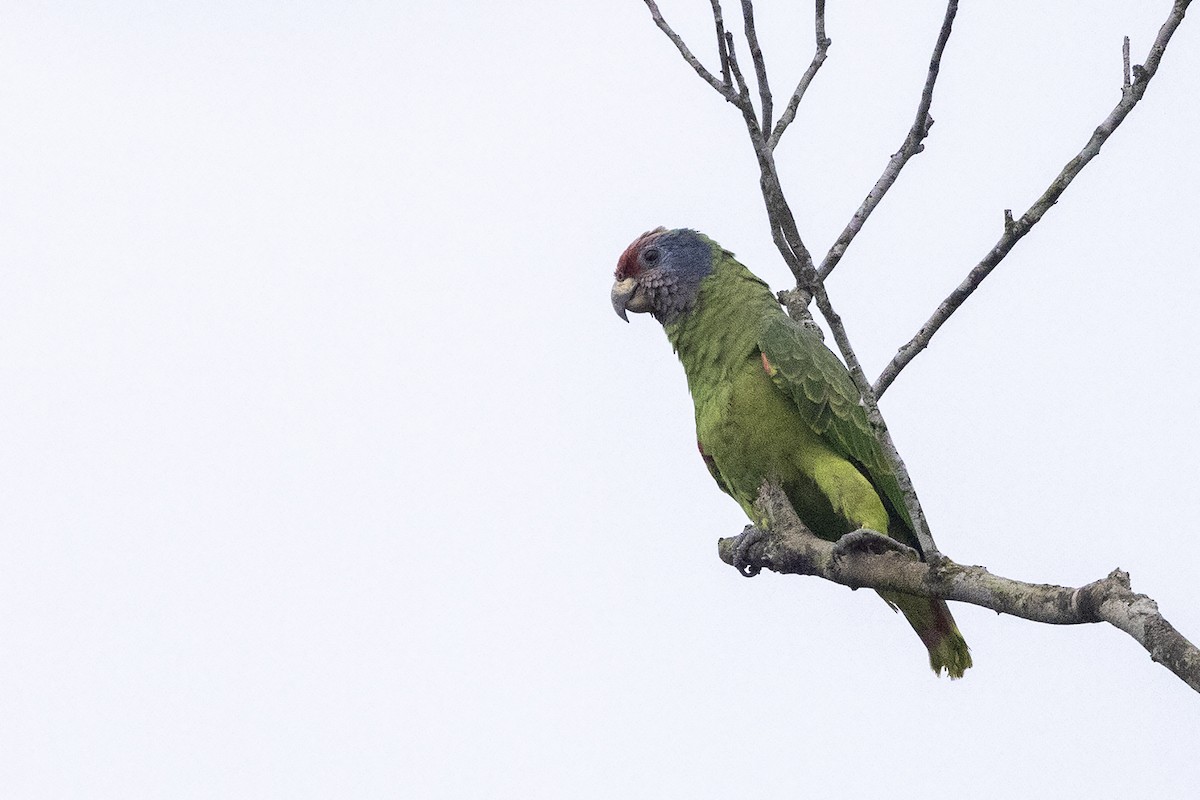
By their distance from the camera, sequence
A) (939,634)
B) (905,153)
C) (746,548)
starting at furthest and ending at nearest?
(939,634)
(746,548)
(905,153)

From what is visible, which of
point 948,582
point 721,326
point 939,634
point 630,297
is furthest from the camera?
point 630,297

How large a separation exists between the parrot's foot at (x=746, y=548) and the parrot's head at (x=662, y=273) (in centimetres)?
167

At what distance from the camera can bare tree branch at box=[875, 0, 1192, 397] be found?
16.5 feet

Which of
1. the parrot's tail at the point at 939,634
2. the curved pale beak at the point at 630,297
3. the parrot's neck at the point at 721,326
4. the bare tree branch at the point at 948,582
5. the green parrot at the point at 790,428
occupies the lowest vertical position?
the bare tree branch at the point at 948,582

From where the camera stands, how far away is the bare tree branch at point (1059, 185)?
16.5 feet

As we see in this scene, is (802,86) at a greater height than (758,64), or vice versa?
(802,86)

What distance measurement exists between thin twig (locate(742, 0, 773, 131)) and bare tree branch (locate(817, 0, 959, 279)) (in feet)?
2.26

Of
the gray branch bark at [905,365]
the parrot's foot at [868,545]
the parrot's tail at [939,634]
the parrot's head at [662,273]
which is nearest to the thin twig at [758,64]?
the gray branch bark at [905,365]

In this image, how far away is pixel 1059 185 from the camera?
5.30 metres

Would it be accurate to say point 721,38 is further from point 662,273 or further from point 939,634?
point 939,634

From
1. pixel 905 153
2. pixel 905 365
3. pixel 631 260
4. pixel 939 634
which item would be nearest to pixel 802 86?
pixel 905 153

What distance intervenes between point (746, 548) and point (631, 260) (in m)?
2.30

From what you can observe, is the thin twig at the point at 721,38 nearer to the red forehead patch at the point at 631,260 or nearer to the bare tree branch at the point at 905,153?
the bare tree branch at the point at 905,153

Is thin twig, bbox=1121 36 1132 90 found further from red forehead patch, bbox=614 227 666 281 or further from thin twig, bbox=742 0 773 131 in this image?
red forehead patch, bbox=614 227 666 281
